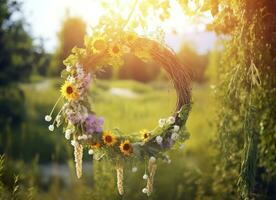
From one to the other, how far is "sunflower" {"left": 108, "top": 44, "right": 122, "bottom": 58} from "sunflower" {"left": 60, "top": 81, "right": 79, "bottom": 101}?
331mm

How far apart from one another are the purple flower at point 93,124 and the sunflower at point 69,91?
6.3 inches

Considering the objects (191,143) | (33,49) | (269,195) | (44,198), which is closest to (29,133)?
(33,49)

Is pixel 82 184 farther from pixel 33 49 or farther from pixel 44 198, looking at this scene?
pixel 33 49

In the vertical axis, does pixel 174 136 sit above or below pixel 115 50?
below

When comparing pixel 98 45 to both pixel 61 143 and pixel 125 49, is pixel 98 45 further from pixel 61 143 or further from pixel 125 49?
pixel 61 143

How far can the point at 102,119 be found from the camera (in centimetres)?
402

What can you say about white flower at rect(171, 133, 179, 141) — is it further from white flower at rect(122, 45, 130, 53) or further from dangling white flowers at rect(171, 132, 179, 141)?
white flower at rect(122, 45, 130, 53)

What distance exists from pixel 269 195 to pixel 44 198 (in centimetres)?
228

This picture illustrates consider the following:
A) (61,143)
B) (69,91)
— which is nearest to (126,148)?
(69,91)

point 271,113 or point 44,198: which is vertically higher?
point 271,113

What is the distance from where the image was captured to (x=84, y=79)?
13.2 ft

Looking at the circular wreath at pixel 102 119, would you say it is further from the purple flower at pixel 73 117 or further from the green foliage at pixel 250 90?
the green foliage at pixel 250 90

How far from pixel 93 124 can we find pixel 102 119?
8 centimetres

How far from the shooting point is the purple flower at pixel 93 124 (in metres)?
3.96
